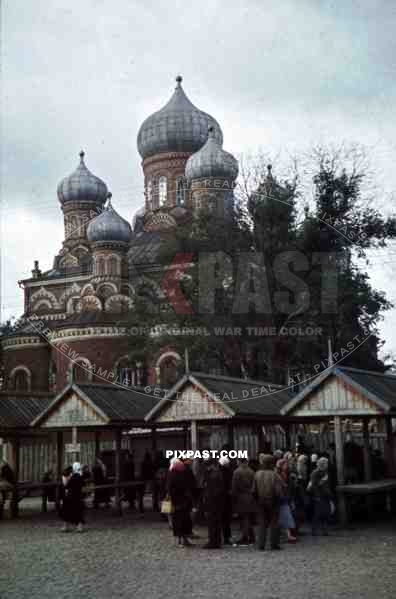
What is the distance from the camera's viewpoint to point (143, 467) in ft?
61.7

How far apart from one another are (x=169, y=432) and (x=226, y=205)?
726cm

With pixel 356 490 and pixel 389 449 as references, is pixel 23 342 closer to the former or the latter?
pixel 389 449

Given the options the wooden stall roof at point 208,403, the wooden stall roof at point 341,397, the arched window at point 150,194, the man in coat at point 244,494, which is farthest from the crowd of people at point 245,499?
the arched window at point 150,194

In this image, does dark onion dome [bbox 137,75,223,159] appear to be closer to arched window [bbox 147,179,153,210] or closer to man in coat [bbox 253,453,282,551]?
arched window [bbox 147,179,153,210]

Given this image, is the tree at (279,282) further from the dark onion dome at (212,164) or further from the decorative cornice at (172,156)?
the decorative cornice at (172,156)

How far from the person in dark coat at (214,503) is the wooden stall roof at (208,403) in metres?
2.72

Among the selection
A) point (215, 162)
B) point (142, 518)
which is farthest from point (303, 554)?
point (215, 162)

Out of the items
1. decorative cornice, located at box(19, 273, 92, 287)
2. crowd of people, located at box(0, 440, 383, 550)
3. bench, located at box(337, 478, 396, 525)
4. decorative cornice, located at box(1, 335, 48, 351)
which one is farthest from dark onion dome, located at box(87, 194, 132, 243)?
bench, located at box(337, 478, 396, 525)

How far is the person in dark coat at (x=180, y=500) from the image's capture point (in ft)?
40.1

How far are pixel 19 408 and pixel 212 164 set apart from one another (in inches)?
921

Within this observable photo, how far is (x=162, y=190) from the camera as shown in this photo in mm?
44688

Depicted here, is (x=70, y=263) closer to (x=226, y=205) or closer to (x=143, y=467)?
(x=226, y=205)

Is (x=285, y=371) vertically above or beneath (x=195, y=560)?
above

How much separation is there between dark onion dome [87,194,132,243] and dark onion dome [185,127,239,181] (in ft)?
13.3
